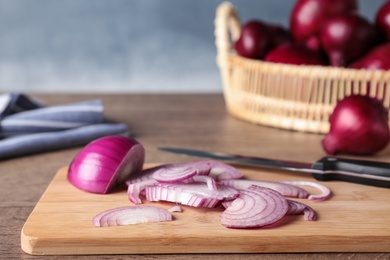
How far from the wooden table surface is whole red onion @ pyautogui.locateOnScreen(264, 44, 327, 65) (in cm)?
18

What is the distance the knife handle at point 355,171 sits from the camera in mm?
1001

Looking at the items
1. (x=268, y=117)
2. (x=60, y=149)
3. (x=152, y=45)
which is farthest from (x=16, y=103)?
(x=152, y=45)

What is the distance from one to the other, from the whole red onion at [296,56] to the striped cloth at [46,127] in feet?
1.36

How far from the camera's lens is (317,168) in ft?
3.44

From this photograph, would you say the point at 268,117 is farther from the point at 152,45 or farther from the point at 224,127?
the point at 152,45

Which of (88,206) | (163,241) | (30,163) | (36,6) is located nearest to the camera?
(163,241)

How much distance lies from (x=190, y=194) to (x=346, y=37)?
74 cm

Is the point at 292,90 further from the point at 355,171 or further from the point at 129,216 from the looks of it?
the point at 129,216

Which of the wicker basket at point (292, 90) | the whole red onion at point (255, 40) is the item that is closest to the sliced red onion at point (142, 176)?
the wicker basket at point (292, 90)

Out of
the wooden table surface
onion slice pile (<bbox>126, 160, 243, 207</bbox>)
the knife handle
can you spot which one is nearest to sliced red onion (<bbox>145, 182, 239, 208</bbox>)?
onion slice pile (<bbox>126, 160, 243, 207</bbox>)

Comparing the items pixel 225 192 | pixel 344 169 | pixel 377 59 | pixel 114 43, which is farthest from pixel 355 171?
pixel 114 43

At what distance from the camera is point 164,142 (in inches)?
55.7

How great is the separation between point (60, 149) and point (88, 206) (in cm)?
48

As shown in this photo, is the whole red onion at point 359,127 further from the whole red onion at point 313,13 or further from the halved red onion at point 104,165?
the halved red onion at point 104,165
